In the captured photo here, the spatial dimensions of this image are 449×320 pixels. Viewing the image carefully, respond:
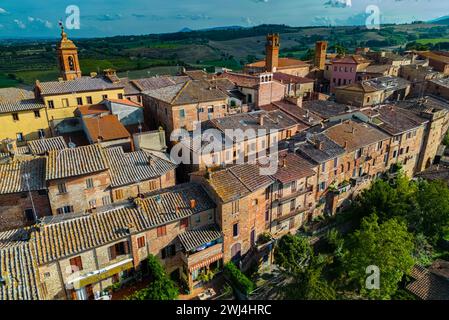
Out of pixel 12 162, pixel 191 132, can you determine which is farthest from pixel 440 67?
pixel 12 162

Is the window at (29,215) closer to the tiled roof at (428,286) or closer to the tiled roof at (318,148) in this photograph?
the tiled roof at (318,148)

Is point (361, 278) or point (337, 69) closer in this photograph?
point (361, 278)

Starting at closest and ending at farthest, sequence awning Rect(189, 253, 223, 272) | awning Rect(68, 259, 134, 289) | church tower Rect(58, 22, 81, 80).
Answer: awning Rect(68, 259, 134, 289) < awning Rect(189, 253, 223, 272) < church tower Rect(58, 22, 81, 80)

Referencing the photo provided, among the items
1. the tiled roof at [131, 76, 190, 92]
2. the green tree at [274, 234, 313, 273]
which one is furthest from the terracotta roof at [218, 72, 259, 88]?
the green tree at [274, 234, 313, 273]

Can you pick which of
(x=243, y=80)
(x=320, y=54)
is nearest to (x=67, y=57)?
(x=243, y=80)

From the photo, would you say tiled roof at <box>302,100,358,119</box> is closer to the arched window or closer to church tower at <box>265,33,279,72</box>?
church tower at <box>265,33,279,72</box>
